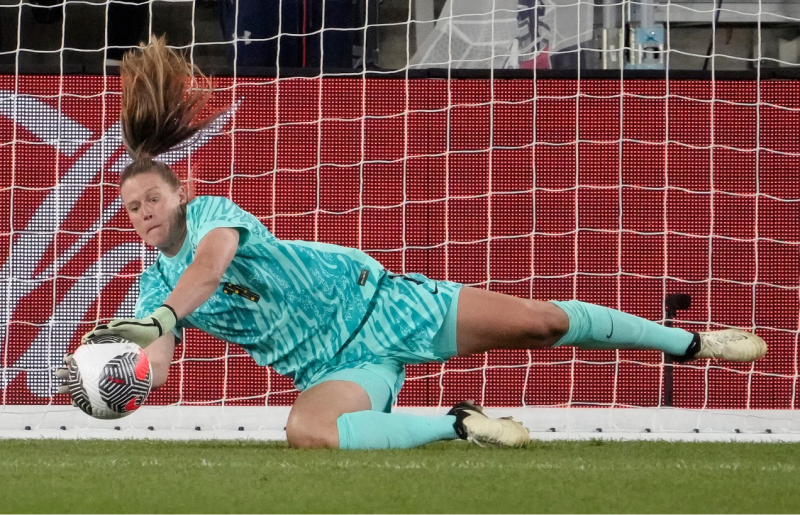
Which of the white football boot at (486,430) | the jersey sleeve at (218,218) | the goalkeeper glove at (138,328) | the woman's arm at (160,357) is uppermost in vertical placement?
the jersey sleeve at (218,218)

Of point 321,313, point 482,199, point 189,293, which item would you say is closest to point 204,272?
point 189,293

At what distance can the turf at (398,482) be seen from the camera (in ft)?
8.15

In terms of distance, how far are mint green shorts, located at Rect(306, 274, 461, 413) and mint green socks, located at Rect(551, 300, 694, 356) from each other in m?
0.40

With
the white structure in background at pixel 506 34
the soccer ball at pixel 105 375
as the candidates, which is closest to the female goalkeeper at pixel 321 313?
the soccer ball at pixel 105 375

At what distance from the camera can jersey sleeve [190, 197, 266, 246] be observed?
3.57 meters

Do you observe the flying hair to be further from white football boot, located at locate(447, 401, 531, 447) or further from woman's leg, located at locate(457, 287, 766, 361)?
white football boot, located at locate(447, 401, 531, 447)

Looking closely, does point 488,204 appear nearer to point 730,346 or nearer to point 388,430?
point 730,346

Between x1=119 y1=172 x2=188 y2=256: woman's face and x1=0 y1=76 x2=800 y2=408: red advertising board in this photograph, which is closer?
x1=119 y1=172 x2=188 y2=256: woman's face

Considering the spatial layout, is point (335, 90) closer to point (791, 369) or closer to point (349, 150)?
Answer: point (349, 150)

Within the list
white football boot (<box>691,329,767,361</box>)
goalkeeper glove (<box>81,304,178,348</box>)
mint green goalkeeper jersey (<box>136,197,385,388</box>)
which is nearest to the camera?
goalkeeper glove (<box>81,304,178,348</box>)

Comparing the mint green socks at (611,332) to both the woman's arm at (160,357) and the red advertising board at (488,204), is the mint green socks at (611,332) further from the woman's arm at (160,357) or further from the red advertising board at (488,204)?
the red advertising board at (488,204)

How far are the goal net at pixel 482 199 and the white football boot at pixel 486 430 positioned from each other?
6.93ft

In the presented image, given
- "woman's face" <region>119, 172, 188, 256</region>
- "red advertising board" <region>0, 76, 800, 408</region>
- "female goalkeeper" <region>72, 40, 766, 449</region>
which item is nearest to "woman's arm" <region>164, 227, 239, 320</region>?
"female goalkeeper" <region>72, 40, 766, 449</region>

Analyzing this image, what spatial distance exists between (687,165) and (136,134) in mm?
3220
